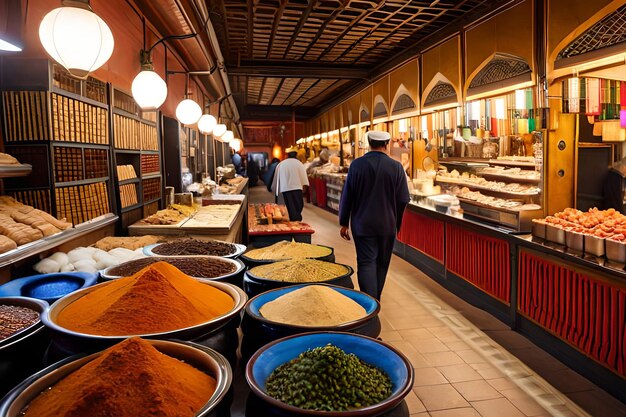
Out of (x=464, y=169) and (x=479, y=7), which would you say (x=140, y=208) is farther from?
(x=479, y=7)

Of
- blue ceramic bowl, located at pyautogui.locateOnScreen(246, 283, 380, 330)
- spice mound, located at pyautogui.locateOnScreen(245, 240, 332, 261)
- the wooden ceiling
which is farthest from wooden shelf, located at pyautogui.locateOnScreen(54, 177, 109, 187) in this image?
the wooden ceiling

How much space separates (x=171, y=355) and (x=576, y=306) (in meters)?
3.23

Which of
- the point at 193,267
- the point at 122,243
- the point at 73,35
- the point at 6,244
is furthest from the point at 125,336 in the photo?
the point at 122,243

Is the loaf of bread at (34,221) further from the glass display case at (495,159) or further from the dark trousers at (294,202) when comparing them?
the dark trousers at (294,202)

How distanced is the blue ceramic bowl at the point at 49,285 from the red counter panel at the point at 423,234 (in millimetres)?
4708

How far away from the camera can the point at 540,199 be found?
4.60 m

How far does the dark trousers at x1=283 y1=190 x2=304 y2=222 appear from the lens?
941 cm

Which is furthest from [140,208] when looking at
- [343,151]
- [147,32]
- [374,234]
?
[343,151]

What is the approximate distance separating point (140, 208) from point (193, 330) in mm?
4032

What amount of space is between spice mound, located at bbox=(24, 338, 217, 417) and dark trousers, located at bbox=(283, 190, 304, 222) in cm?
807

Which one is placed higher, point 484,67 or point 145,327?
point 484,67

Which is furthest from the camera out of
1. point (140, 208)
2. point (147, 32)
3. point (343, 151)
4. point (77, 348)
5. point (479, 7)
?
point (343, 151)

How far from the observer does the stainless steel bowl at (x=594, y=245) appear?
331 centimetres

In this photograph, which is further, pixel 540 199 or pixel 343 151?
pixel 343 151
